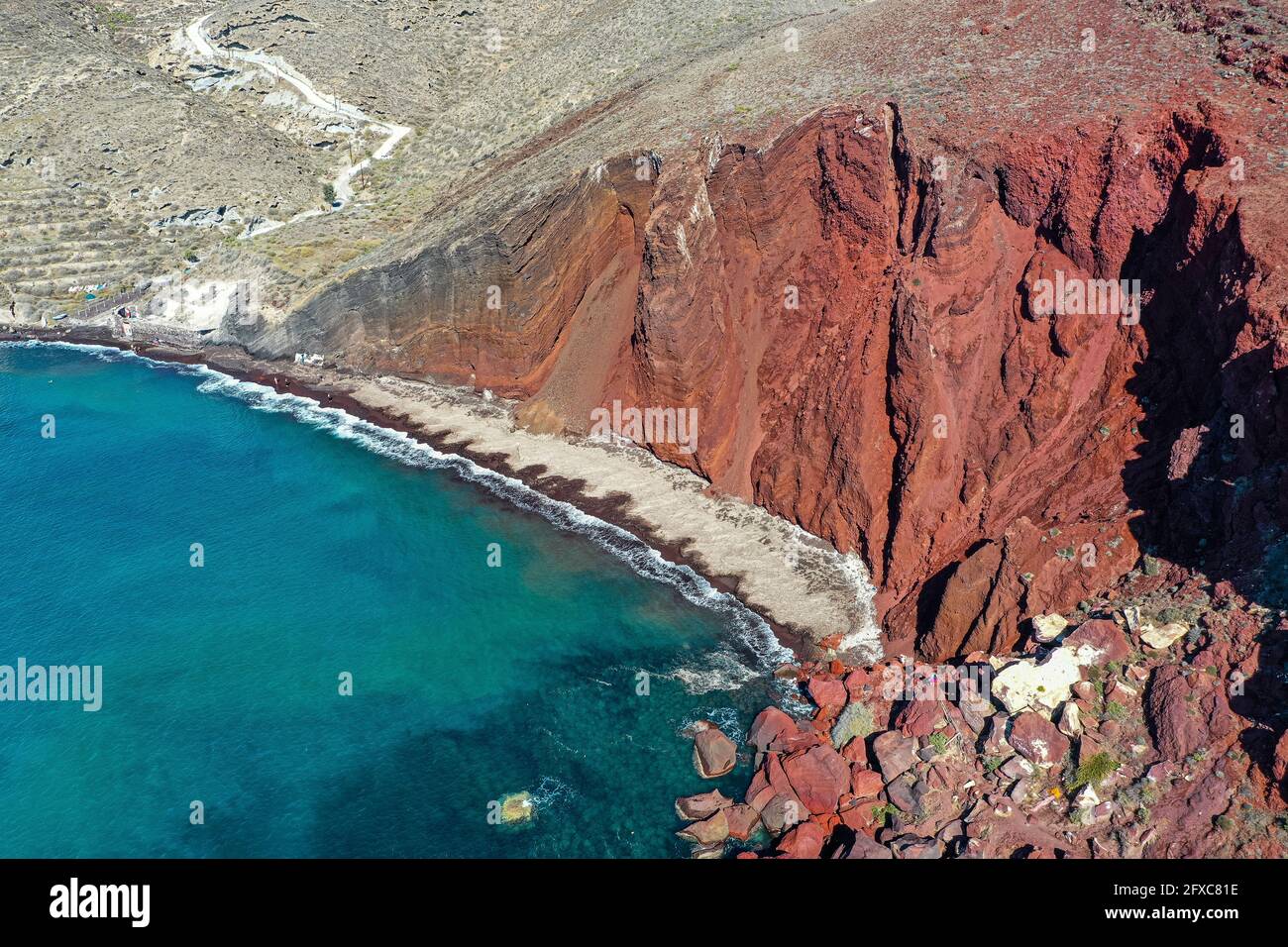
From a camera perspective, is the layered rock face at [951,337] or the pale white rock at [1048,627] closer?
the pale white rock at [1048,627]

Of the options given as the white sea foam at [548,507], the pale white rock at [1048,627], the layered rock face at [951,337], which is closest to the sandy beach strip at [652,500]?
the white sea foam at [548,507]

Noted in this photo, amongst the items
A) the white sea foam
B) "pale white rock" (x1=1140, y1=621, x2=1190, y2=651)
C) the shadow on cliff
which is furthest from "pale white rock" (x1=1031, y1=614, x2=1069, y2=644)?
the white sea foam

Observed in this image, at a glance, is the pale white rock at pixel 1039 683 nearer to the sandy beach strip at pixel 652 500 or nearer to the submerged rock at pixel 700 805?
the sandy beach strip at pixel 652 500

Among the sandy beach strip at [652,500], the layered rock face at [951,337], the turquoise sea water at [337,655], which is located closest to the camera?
the turquoise sea water at [337,655]

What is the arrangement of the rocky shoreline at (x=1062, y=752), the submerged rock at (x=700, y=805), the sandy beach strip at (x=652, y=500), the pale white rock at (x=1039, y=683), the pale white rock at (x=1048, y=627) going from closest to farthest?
the rocky shoreline at (x=1062, y=752), the pale white rock at (x=1039, y=683), the submerged rock at (x=700, y=805), the pale white rock at (x=1048, y=627), the sandy beach strip at (x=652, y=500)

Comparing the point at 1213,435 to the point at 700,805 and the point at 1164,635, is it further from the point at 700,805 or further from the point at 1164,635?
the point at 700,805
